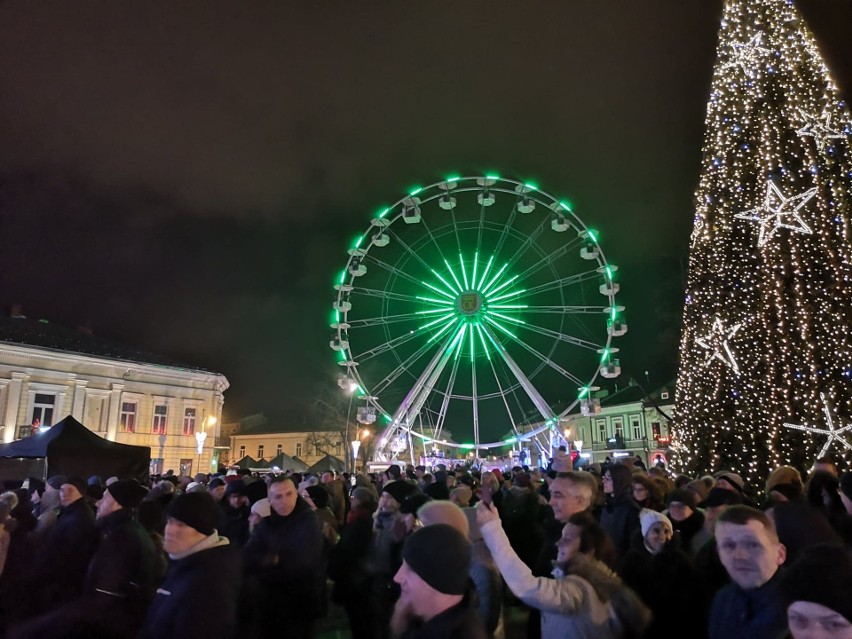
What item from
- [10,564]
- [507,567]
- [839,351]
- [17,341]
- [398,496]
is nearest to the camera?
[507,567]

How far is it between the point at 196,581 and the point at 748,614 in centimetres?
287

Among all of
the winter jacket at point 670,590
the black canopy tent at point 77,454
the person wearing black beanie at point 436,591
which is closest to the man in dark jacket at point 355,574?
the winter jacket at point 670,590

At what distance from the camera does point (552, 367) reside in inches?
1045

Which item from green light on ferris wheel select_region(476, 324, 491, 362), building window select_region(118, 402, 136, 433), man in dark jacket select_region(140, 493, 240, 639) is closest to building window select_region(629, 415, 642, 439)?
green light on ferris wheel select_region(476, 324, 491, 362)

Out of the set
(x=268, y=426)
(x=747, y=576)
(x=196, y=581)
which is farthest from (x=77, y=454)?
(x=268, y=426)

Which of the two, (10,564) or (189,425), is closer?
(10,564)

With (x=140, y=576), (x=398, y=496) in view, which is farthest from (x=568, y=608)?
(x=398, y=496)

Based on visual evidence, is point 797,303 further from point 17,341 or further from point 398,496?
point 17,341

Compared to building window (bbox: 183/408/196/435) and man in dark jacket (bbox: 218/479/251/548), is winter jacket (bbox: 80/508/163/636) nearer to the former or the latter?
man in dark jacket (bbox: 218/479/251/548)

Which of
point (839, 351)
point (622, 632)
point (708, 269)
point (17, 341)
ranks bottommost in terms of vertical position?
point (622, 632)

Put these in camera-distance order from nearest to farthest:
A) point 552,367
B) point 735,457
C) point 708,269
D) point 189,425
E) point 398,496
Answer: point 398,496
point 735,457
point 708,269
point 552,367
point 189,425

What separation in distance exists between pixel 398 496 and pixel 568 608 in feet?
11.2

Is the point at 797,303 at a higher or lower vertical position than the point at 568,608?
higher

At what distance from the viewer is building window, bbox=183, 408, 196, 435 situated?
47.7m
